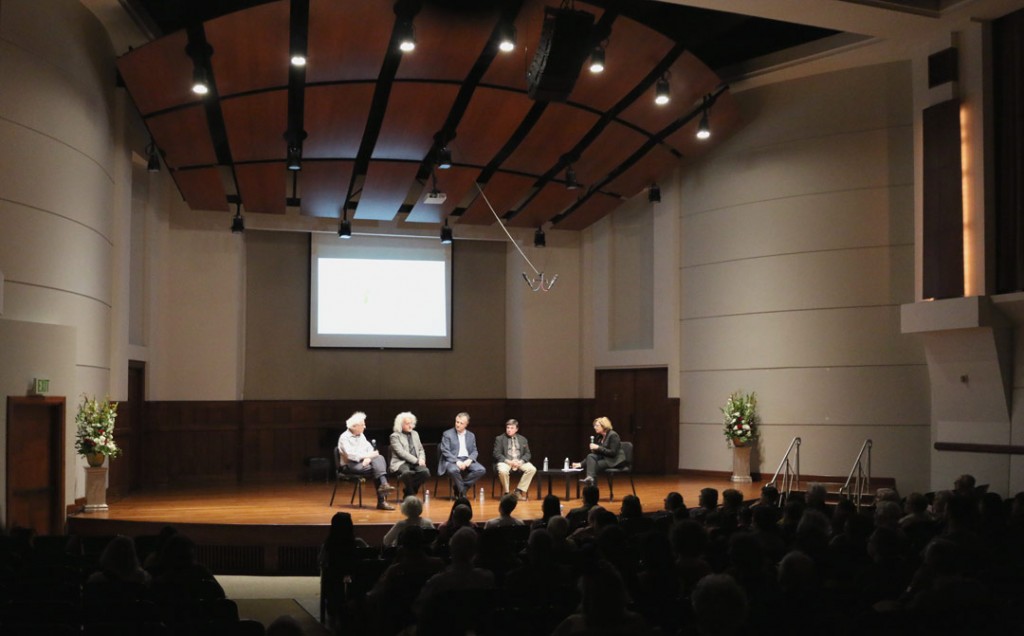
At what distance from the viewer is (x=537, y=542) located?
453 cm

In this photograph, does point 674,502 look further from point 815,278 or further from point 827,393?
point 815,278

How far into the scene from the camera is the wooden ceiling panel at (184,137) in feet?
33.8

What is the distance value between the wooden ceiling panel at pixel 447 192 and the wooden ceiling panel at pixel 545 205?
2.84ft

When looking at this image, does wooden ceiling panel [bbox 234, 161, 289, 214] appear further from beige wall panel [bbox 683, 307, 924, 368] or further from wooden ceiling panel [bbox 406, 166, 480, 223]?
beige wall panel [bbox 683, 307, 924, 368]

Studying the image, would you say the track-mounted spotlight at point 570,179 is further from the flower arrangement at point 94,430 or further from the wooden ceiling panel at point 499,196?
the flower arrangement at point 94,430

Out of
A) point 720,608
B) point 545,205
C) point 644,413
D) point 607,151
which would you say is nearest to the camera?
point 720,608

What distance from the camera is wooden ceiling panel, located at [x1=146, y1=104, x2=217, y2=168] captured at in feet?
33.8

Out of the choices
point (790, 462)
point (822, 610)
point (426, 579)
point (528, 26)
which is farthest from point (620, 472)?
point (822, 610)

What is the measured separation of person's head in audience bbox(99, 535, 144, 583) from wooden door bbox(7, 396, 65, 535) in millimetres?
4396

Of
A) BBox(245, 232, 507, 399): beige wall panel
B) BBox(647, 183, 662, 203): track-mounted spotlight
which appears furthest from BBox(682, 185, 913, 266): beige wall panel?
BBox(245, 232, 507, 399): beige wall panel

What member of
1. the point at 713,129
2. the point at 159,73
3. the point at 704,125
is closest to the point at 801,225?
the point at 713,129

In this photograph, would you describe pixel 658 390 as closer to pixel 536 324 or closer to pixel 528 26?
pixel 536 324

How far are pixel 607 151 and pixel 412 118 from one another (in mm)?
2783

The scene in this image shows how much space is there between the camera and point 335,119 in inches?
412
